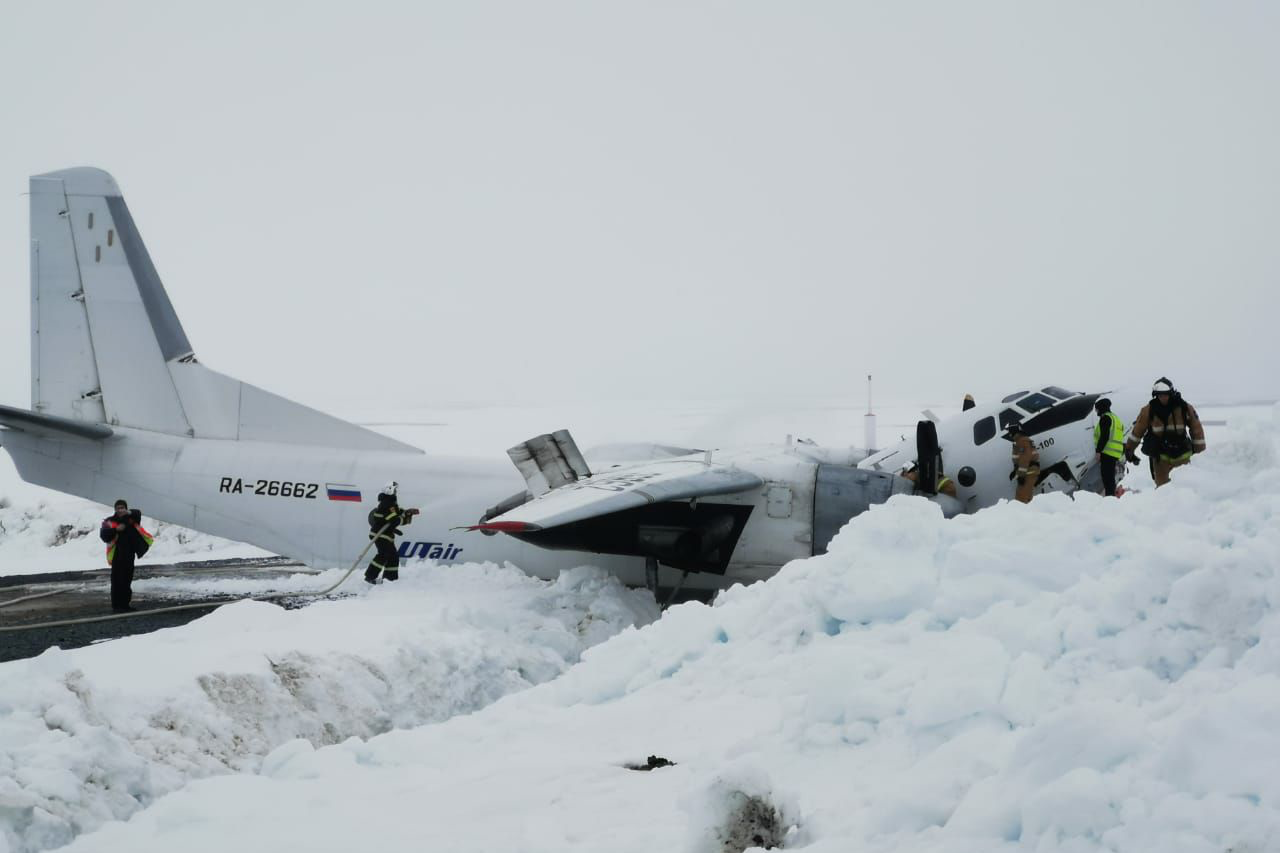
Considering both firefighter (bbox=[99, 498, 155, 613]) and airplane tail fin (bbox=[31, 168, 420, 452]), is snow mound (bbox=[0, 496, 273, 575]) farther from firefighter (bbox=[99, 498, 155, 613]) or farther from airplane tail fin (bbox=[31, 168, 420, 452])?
firefighter (bbox=[99, 498, 155, 613])

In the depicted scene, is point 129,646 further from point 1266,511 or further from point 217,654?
point 1266,511

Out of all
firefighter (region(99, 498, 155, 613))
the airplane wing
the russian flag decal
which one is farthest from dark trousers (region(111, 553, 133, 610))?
the airplane wing

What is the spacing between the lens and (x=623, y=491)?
492 inches

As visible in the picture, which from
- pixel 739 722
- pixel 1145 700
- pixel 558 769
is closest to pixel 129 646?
pixel 558 769

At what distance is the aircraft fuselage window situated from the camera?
47.6 feet

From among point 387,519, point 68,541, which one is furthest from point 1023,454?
point 68,541

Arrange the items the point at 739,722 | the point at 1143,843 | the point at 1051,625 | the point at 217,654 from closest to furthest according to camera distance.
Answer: the point at 1143,843
the point at 1051,625
the point at 739,722
the point at 217,654

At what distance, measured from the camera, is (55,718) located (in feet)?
20.9

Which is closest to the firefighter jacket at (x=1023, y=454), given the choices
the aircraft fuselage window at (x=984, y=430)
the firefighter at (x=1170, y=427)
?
the aircraft fuselage window at (x=984, y=430)

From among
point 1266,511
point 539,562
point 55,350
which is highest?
point 55,350

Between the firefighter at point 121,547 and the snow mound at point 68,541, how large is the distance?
27.3ft

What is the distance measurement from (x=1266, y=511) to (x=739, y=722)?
3514 millimetres

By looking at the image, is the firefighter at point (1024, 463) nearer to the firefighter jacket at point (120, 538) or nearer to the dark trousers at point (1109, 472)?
the dark trousers at point (1109, 472)

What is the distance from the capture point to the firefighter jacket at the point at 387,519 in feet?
48.0
